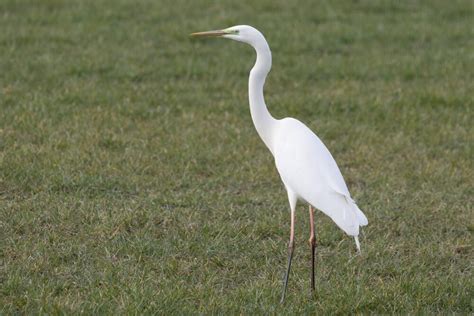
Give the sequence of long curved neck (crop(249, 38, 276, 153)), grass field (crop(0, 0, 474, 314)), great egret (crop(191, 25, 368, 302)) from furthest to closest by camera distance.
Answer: long curved neck (crop(249, 38, 276, 153)), grass field (crop(0, 0, 474, 314)), great egret (crop(191, 25, 368, 302))

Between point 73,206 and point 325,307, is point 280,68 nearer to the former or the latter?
point 73,206

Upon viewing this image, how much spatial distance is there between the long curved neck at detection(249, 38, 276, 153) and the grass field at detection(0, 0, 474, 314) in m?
0.71

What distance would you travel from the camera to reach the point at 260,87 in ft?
16.0

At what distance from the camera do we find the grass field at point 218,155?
15.2 feet

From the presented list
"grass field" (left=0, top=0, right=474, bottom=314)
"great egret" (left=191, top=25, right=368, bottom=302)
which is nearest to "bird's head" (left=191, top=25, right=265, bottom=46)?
"great egret" (left=191, top=25, right=368, bottom=302)

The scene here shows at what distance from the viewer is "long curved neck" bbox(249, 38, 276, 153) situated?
4805 millimetres

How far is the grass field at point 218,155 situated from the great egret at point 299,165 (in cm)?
41

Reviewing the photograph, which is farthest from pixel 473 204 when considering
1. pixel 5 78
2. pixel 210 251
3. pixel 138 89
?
pixel 5 78

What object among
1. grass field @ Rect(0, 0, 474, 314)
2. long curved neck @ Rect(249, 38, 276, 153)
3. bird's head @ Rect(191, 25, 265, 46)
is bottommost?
grass field @ Rect(0, 0, 474, 314)

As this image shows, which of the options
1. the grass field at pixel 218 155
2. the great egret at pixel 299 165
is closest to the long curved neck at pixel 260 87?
the great egret at pixel 299 165

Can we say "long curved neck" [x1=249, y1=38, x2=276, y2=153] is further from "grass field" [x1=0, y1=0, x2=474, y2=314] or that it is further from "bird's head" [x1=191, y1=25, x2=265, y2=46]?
"grass field" [x1=0, y1=0, x2=474, y2=314]

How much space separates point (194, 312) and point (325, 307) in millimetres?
609

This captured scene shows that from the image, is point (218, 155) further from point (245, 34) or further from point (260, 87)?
point (245, 34)

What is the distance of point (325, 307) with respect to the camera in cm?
434
